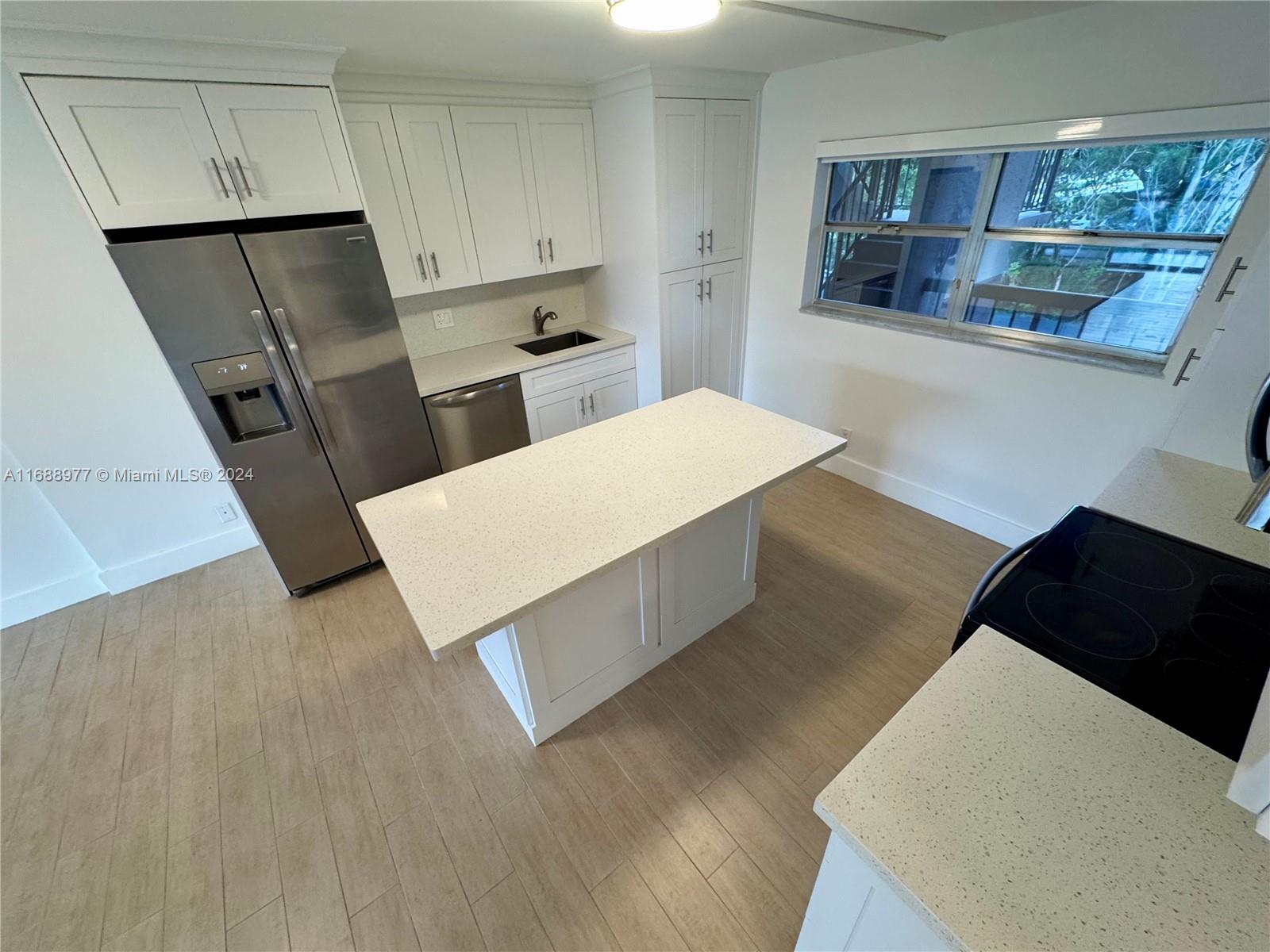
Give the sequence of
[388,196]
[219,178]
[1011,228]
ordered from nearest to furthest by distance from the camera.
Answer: [219,178], [1011,228], [388,196]

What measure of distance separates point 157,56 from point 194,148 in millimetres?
252

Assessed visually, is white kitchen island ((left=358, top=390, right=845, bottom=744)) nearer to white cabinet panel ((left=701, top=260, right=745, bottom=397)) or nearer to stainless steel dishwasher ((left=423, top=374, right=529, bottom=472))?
stainless steel dishwasher ((left=423, top=374, right=529, bottom=472))

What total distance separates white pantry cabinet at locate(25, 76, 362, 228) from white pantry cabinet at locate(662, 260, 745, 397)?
1.75m

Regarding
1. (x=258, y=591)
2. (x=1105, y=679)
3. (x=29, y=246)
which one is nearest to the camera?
(x=1105, y=679)

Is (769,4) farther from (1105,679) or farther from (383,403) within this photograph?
(383,403)

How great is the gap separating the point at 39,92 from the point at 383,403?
4.38 feet

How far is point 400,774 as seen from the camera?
5.45ft

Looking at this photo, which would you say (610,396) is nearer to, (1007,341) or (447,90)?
(447,90)

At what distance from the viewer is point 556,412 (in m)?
3.03

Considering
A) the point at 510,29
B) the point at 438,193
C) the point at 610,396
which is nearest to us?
the point at 510,29

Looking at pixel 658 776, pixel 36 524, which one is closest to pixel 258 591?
pixel 36 524

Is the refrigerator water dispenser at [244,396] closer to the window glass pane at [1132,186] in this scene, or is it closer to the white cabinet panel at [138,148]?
the white cabinet panel at [138,148]

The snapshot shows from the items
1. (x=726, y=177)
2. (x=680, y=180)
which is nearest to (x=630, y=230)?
(x=680, y=180)

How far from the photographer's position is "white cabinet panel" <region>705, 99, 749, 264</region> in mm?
2727
